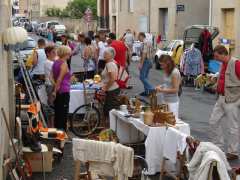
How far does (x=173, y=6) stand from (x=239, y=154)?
2655 cm

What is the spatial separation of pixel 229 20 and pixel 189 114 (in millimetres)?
15011

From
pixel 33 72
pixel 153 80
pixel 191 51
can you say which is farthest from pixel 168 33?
pixel 33 72

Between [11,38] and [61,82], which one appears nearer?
[11,38]

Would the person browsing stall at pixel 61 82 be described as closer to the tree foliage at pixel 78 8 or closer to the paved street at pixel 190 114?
the paved street at pixel 190 114

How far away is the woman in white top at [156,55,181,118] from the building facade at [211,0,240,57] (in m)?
17.0

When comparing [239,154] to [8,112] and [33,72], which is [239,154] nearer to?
[8,112]

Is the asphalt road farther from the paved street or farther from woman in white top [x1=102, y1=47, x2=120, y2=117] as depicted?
woman in white top [x1=102, y1=47, x2=120, y2=117]

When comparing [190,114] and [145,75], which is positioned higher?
[145,75]

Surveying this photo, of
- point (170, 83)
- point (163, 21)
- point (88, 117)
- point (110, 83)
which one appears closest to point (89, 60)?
point (88, 117)

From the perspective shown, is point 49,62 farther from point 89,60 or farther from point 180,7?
point 180,7

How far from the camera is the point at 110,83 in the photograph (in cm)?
1064

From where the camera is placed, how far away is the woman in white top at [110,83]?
10473 mm

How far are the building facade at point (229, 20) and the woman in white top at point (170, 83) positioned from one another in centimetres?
1704

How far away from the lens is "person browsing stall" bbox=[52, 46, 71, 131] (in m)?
10.0
